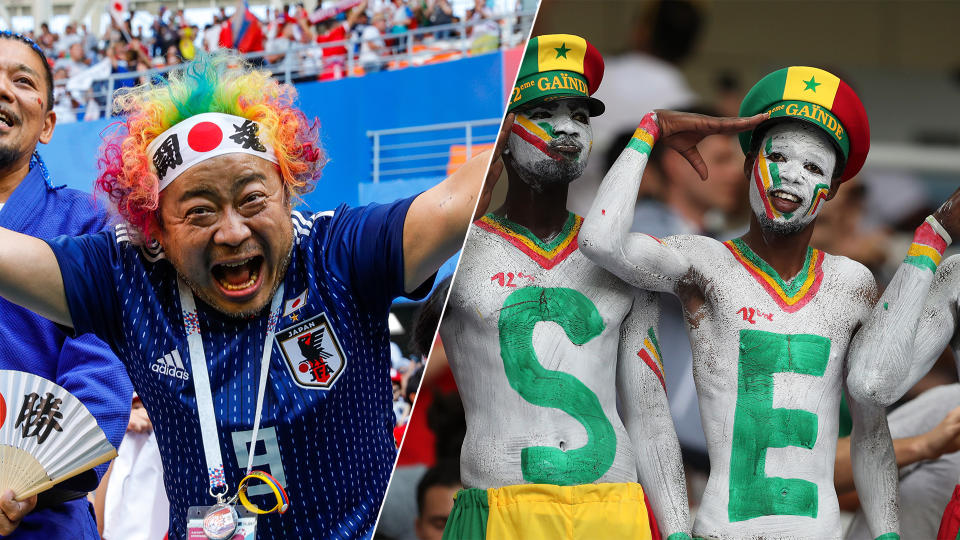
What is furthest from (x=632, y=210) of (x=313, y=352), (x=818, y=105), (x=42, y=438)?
(x=42, y=438)

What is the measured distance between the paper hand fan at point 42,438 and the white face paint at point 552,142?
1.02m

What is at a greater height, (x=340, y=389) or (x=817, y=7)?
(x=817, y=7)

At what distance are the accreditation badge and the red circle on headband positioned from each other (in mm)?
642

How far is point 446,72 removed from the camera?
766 cm

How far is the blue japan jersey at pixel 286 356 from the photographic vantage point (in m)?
1.93

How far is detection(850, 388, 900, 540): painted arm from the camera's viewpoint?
2.25 metres

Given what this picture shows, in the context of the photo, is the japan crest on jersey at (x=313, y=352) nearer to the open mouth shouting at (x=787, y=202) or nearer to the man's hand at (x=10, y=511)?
the man's hand at (x=10, y=511)

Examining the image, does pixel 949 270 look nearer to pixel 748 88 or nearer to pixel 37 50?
pixel 748 88

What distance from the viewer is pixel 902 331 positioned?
2154 mm

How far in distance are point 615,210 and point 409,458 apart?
25.3 inches

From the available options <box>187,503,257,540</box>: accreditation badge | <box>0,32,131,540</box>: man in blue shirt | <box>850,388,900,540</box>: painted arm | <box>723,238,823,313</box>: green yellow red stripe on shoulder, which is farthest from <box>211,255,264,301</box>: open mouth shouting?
<box>850,388,900,540</box>: painted arm

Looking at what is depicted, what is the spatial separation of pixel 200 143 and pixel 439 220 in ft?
1.53

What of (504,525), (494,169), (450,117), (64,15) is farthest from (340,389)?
(64,15)

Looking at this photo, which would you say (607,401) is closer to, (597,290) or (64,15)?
(597,290)
